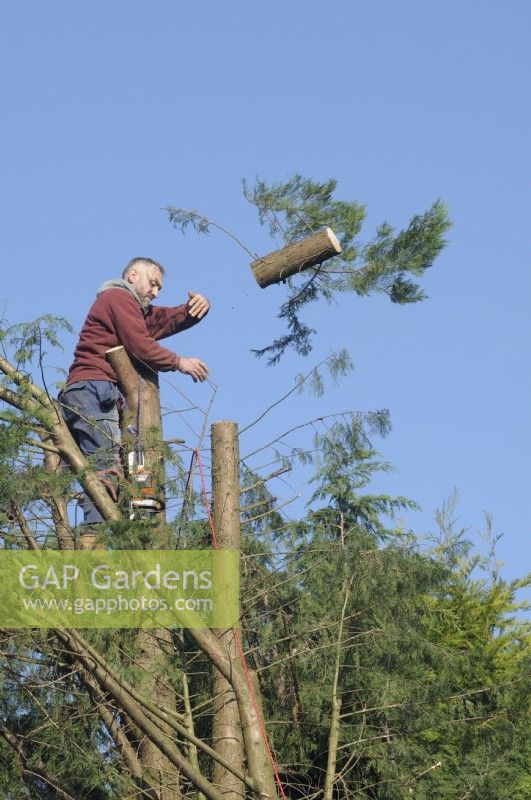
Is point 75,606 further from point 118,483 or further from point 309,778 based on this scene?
point 309,778

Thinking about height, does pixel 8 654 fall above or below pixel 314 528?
below

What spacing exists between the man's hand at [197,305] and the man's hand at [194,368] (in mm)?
455

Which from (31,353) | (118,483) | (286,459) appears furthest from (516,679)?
(31,353)

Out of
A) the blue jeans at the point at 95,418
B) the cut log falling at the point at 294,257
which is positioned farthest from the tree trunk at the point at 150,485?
the cut log falling at the point at 294,257

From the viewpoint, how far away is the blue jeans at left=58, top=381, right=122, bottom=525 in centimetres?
844

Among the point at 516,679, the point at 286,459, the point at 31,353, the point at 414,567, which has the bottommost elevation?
the point at 516,679

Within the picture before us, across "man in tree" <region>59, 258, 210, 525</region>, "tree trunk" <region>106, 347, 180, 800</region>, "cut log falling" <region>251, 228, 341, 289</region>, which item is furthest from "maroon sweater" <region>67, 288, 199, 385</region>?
"cut log falling" <region>251, 228, 341, 289</region>

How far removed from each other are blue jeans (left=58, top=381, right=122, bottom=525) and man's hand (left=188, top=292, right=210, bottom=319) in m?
0.76

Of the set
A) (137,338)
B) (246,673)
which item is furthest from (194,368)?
(246,673)

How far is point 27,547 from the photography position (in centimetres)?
786

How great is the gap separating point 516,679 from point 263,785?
8.94 ft

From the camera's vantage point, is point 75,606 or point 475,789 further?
point 475,789

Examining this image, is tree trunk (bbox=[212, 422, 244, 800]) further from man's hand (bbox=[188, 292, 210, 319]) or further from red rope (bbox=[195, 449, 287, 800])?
man's hand (bbox=[188, 292, 210, 319])

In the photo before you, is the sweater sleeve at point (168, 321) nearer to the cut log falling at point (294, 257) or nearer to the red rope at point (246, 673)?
the cut log falling at point (294, 257)
